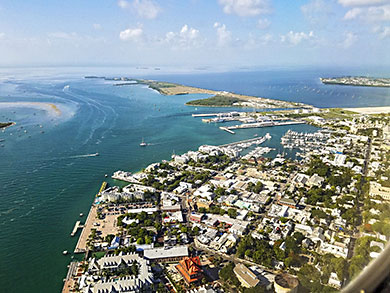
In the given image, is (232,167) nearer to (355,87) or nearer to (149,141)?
(149,141)

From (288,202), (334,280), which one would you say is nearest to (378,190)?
(288,202)

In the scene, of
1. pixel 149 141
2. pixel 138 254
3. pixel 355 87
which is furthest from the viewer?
pixel 355 87

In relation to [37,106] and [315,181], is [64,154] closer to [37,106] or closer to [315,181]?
[315,181]

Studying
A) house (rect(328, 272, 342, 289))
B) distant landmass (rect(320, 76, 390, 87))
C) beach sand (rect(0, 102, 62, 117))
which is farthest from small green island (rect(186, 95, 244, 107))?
house (rect(328, 272, 342, 289))

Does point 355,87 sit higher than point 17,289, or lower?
higher

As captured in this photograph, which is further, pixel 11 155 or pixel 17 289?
pixel 11 155

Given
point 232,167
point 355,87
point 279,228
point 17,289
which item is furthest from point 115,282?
point 355,87

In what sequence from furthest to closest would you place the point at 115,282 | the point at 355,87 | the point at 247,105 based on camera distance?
the point at 355,87 → the point at 247,105 → the point at 115,282
